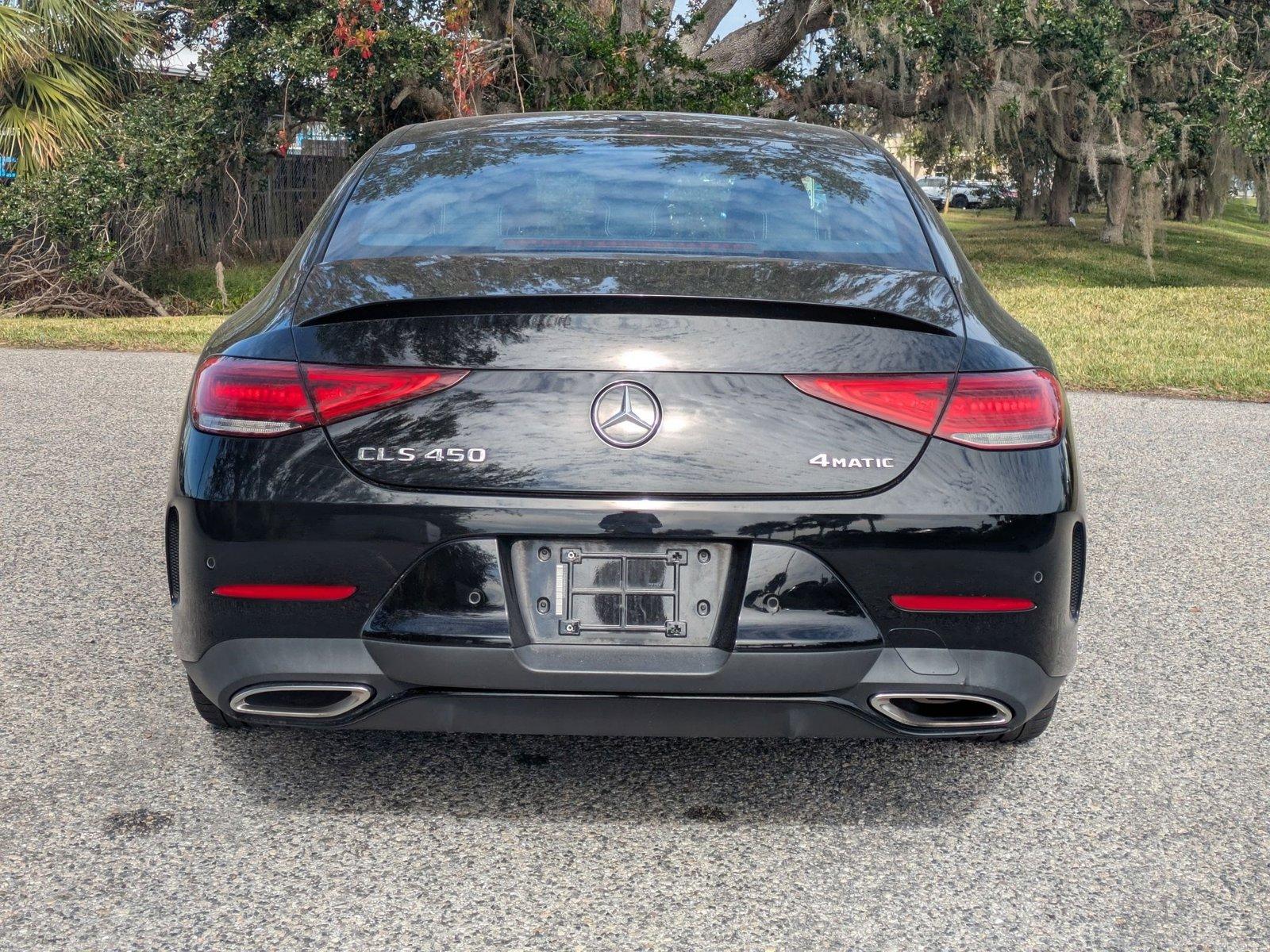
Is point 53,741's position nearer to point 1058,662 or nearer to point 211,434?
point 211,434

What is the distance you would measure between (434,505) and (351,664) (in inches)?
14.1

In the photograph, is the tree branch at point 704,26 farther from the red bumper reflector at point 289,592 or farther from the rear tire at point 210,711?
the red bumper reflector at point 289,592

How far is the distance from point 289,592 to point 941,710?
4.31 feet

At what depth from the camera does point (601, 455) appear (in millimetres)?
2609

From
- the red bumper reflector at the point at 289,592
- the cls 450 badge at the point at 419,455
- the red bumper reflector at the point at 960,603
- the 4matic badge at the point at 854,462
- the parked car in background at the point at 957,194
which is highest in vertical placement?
the 4matic badge at the point at 854,462

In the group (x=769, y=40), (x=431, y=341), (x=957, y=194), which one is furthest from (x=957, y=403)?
(x=957, y=194)

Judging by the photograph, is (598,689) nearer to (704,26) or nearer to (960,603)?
(960,603)

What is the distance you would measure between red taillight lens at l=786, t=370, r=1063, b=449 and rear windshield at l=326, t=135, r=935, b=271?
0.43 metres

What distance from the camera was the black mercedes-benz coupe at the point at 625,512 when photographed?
8.59 feet

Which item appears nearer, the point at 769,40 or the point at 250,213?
the point at 769,40

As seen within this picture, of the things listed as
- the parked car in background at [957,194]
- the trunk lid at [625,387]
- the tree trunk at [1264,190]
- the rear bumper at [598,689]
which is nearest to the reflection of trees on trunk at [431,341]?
the trunk lid at [625,387]

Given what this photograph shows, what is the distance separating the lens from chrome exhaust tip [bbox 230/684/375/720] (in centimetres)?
272

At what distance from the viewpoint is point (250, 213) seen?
72.9ft

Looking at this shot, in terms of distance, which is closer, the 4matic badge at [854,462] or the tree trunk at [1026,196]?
the 4matic badge at [854,462]
